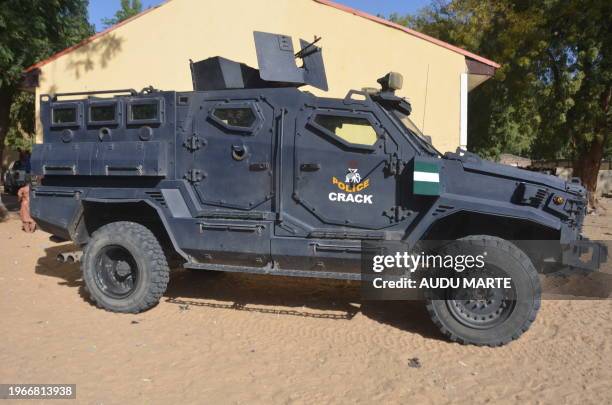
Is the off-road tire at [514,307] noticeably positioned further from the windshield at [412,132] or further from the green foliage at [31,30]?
the green foliage at [31,30]

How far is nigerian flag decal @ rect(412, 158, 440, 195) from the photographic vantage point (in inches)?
171

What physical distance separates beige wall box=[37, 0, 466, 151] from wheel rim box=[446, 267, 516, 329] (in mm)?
5812

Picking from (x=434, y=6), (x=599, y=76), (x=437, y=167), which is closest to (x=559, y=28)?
(x=599, y=76)

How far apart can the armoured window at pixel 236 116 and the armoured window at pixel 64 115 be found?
5.67 feet

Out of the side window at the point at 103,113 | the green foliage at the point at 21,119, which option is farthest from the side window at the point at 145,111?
the green foliage at the point at 21,119

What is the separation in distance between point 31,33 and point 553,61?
13907 millimetres

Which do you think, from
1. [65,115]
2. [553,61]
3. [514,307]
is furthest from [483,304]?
[553,61]

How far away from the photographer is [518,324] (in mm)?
4258

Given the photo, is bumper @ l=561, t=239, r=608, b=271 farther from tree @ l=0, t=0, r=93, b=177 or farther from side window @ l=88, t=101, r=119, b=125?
tree @ l=0, t=0, r=93, b=177

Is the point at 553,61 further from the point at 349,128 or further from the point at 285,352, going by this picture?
the point at 285,352

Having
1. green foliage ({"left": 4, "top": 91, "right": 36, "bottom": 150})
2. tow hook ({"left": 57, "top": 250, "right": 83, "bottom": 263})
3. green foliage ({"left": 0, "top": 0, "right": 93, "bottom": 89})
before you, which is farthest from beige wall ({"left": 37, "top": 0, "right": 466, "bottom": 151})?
green foliage ({"left": 4, "top": 91, "right": 36, "bottom": 150})

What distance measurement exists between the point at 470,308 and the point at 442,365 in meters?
0.67

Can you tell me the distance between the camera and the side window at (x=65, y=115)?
17.9 feet

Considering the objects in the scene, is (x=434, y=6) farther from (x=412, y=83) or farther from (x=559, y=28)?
(x=412, y=83)
